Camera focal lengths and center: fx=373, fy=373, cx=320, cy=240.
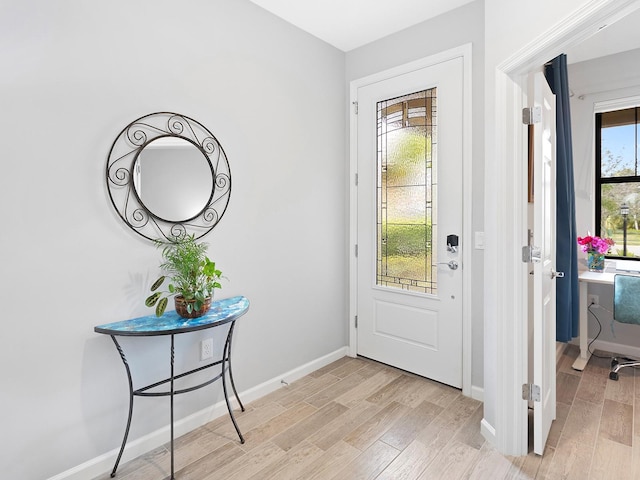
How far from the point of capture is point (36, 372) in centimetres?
164

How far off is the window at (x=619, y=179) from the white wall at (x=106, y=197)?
9.46 ft

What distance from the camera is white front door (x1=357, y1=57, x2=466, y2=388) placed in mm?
2637

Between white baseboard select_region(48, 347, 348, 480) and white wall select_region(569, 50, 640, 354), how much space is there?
8.57 ft

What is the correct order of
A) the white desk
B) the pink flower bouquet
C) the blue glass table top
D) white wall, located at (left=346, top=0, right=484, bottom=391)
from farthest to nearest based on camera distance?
the pink flower bouquet < the white desk < white wall, located at (left=346, top=0, right=484, bottom=391) < the blue glass table top

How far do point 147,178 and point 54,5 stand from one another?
0.83m

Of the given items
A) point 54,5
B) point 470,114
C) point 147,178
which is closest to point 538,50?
point 470,114

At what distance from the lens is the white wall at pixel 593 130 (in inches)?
127

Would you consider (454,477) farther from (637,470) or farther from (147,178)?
(147,178)

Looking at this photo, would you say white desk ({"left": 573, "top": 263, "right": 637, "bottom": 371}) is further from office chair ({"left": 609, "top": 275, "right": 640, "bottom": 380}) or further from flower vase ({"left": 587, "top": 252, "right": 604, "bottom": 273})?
office chair ({"left": 609, "top": 275, "right": 640, "bottom": 380})

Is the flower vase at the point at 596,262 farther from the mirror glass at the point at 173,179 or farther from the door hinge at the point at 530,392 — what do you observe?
the mirror glass at the point at 173,179

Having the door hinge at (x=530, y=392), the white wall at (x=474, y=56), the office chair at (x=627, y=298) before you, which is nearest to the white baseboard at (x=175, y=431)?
the white wall at (x=474, y=56)

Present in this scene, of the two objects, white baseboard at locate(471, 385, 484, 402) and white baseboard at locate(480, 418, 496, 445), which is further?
white baseboard at locate(471, 385, 484, 402)

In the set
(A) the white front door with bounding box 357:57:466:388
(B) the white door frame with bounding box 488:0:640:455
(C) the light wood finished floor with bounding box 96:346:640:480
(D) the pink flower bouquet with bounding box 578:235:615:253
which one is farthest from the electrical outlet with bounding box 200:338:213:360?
(D) the pink flower bouquet with bounding box 578:235:615:253

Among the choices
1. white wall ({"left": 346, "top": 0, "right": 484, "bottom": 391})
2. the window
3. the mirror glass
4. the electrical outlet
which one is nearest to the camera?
the mirror glass
